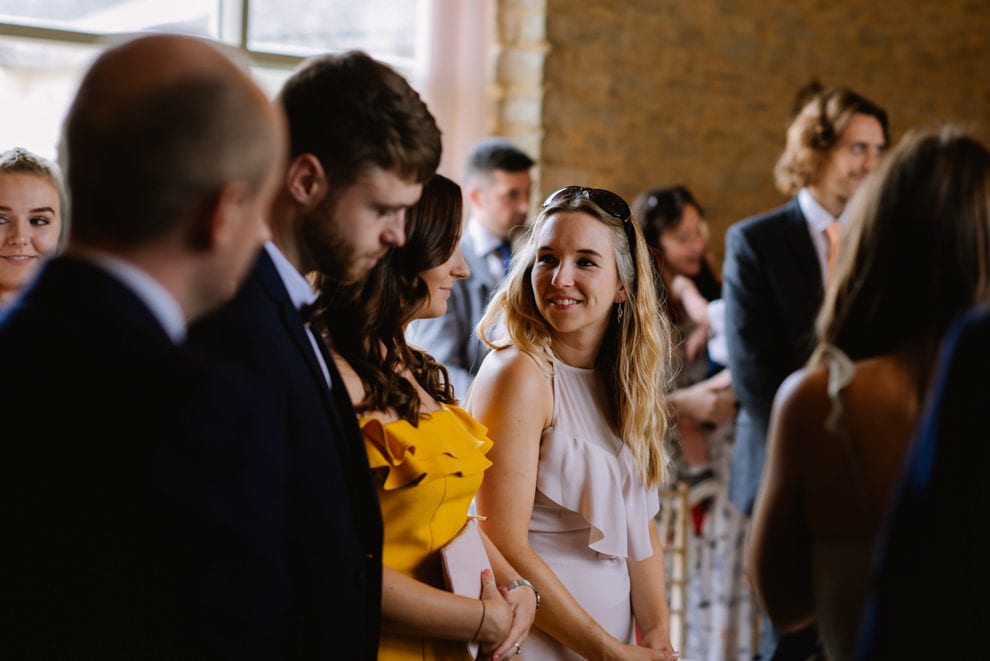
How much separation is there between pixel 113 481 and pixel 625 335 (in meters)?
1.70

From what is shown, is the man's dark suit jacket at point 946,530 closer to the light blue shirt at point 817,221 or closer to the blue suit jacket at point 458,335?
the light blue shirt at point 817,221

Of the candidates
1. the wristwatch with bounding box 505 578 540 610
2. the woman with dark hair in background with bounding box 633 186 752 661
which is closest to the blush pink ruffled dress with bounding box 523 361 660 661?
the wristwatch with bounding box 505 578 540 610

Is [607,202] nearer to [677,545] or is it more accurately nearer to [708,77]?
[677,545]

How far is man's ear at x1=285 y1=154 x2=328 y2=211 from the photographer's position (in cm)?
161

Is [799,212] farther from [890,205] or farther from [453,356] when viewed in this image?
[890,205]

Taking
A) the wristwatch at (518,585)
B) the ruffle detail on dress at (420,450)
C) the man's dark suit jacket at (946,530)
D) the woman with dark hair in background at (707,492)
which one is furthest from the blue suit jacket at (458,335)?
the man's dark suit jacket at (946,530)

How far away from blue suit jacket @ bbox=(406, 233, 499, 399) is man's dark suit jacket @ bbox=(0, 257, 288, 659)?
3.12 metres

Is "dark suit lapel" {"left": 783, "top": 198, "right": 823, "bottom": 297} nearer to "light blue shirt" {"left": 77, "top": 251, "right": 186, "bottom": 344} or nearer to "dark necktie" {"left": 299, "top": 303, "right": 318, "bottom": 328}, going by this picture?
"dark necktie" {"left": 299, "top": 303, "right": 318, "bottom": 328}

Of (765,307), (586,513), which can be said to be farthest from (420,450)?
(765,307)

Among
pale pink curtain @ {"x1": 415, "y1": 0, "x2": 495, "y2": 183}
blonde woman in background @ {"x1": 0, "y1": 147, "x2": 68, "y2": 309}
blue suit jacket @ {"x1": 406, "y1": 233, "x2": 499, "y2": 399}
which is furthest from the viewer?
pale pink curtain @ {"x1": 415, "y1": 0, "x2": 495, "y2": 183}

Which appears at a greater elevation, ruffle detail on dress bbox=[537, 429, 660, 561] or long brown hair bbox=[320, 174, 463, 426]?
long brown hair bbox=[320, 174, 463, 426]

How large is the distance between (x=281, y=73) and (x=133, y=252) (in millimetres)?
4428

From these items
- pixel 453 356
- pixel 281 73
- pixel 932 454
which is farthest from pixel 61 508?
pixel 281 73

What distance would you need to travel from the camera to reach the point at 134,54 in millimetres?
1167
